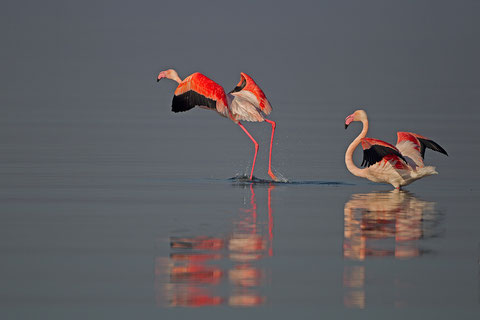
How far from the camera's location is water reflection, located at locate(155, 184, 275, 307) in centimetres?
724

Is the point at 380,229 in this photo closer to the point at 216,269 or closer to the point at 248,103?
the point at 216,269

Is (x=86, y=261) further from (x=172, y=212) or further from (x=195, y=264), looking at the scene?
(x=172, y=212)

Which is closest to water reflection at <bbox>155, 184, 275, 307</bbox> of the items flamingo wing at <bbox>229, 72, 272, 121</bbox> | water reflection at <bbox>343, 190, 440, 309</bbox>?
water reflection at <bbox>343, 190, 440, 309</bbox>

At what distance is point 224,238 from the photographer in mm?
9094

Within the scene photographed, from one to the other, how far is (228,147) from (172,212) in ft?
24.6

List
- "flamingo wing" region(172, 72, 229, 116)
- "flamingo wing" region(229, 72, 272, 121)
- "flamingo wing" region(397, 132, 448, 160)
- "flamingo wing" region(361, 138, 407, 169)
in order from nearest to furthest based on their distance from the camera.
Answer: "flamingo wing" region(361, 138, 407, 169) < "flamingo wing" region(397, 132, 448, 160) < "flamingo wing" region(172, 72, 229, 116) < "flamingo wing" region(229, 72, 272, 121)

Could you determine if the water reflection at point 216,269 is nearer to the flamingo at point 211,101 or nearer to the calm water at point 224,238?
the calm water at point 224,238

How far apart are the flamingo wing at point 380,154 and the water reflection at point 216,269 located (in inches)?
121

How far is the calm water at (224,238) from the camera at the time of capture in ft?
23.7

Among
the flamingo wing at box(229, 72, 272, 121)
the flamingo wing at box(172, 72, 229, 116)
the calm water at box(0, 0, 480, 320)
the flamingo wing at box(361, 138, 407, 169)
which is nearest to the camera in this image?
the calm water at box(0, 0, 480, 320)

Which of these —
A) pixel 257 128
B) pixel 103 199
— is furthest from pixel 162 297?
pixel 257 128

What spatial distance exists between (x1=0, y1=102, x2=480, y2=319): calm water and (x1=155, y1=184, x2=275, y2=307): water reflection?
1cm

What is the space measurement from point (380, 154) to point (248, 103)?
2288mm

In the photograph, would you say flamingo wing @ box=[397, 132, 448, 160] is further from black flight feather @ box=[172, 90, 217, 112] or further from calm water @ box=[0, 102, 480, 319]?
black flight feather @ box=[172, 90, 217, 112]
